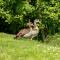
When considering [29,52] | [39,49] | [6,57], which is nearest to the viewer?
[6,57]

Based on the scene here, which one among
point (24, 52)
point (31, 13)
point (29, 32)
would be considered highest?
point (24, 52)

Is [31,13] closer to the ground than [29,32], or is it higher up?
higher up

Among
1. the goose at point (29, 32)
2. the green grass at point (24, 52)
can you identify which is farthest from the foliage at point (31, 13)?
the green grass at point (24, 52)

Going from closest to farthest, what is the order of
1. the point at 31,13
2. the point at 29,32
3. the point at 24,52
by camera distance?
1. the point at 24,52
2. the point at 29,32
3. the point at 31,13

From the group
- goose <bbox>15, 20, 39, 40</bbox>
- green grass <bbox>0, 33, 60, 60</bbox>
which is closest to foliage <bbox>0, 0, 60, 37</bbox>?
goose <bbox>15, 20, 39, 40</bbox>

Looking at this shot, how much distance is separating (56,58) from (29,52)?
1177mm

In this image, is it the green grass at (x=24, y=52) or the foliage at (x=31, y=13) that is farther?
the foliage at (x=31, y=13)

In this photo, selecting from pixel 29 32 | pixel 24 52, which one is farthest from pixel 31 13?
pixel 24 52

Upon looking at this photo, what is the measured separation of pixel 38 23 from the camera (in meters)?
18.2

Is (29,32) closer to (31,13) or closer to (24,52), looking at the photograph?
(31,13)

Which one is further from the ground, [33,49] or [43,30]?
[33,49]

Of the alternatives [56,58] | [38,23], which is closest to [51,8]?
[38,23]

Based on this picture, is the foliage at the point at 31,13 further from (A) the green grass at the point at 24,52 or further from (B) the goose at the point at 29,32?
(A) the green grass at the point at 24,52

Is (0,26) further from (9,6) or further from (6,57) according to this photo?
(6,57)
